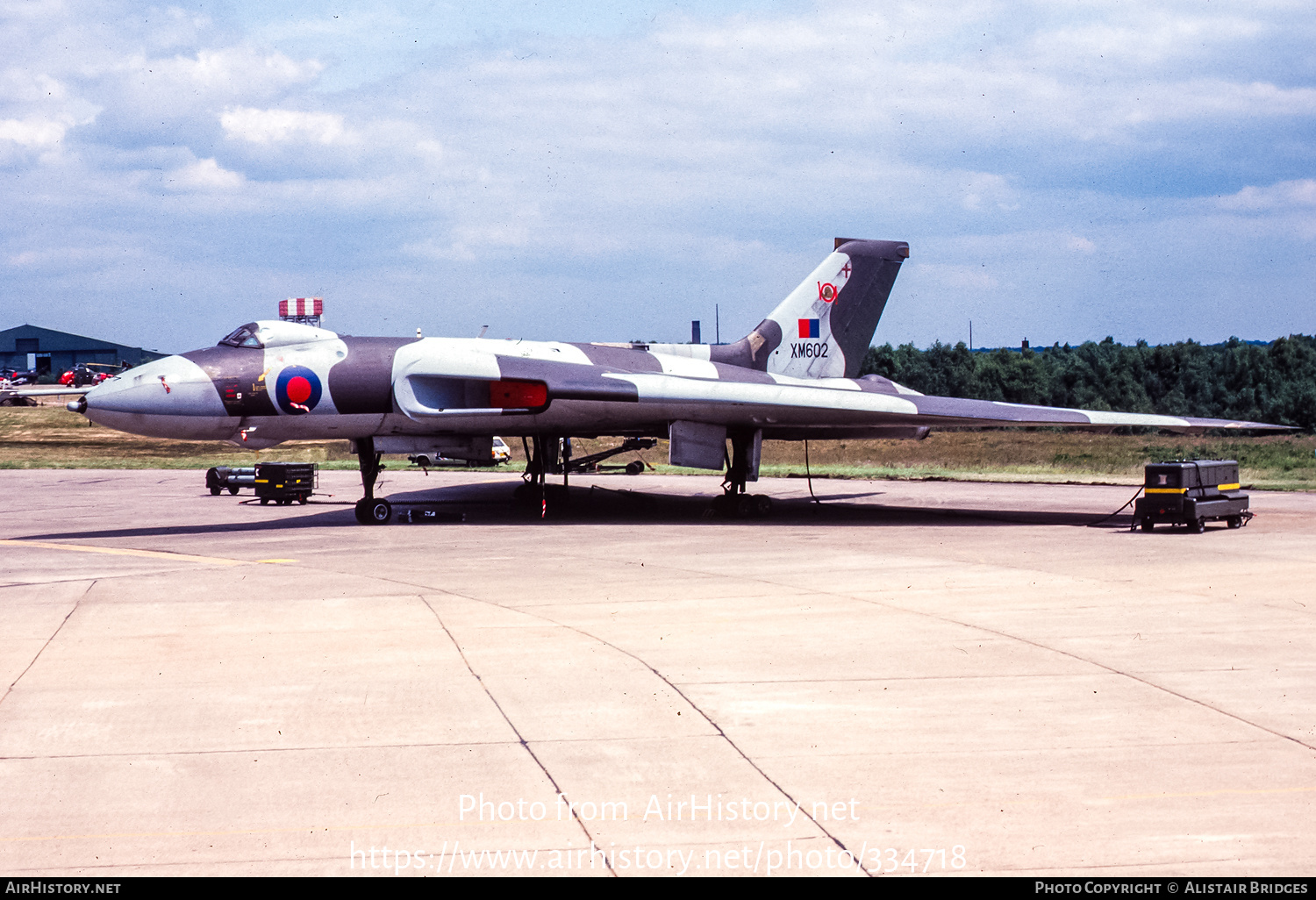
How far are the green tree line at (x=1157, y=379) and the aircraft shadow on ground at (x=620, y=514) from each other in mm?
33487

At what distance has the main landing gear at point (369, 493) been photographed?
19.0m

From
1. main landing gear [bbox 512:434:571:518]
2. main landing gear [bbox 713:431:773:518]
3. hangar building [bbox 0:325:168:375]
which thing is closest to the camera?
main landing gear [bbox 713:431:773:518]

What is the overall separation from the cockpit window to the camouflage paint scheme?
23 mm

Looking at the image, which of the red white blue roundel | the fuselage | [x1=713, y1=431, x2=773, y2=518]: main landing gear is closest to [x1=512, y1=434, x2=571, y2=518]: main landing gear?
the fuselage

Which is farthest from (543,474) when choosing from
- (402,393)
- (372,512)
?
(402,393)

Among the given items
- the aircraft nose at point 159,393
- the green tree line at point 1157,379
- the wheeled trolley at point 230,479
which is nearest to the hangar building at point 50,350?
the green tree line at point 1157,379

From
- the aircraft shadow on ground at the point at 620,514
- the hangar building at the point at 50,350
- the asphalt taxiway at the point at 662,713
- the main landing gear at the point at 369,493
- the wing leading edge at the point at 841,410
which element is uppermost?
the hangar building at the point at 50,350

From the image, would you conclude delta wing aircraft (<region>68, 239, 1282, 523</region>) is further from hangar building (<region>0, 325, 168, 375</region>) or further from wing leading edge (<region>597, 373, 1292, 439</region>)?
hangar building (<region>0, 325, 168, 375</region>)

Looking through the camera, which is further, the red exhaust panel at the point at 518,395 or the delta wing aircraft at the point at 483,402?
the red exhaust panel at the point at 518,395

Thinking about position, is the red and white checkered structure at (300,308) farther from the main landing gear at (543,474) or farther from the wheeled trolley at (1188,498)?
the wheeled trolley at (1188,498)

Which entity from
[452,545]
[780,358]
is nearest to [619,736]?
[452,545]

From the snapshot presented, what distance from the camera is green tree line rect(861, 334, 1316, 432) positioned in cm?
5881

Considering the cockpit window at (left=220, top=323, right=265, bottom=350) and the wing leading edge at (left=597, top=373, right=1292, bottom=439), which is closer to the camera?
the cockpit window at (left=220, top=323, right=265, bottom=350)

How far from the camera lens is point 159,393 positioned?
1642 centimetres
